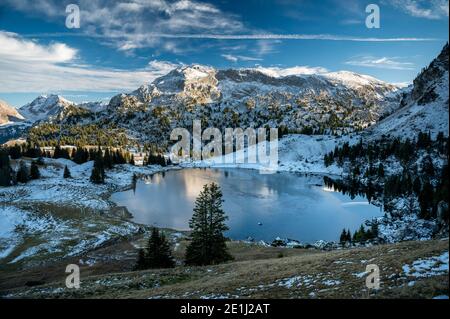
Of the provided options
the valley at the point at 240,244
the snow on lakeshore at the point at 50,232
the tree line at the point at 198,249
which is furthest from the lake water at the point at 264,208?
the tree line at the point at 198,249

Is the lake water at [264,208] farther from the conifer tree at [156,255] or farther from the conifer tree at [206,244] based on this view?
the conifer tree at [156,255]

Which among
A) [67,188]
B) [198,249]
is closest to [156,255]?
[198,249]

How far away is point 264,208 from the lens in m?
101

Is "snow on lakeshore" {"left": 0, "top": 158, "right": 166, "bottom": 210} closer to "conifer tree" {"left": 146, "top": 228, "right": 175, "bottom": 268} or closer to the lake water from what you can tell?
the lake water

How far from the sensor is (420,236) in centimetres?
6869

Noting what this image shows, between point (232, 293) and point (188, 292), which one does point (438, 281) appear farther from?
point (188, 292)

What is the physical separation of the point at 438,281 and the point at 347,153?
7473 inches

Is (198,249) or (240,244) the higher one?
(198,249)

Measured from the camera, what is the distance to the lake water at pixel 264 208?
80.4 m

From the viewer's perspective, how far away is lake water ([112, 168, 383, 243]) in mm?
80369

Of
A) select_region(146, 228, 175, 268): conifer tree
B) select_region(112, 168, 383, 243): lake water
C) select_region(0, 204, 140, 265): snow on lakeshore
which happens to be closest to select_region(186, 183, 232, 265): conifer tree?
select_region(146, 228, 175, 268): conifer tree

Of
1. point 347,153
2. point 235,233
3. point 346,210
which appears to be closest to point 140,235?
point 235,233

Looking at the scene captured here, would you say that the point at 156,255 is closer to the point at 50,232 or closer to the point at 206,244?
the point at 206,244
